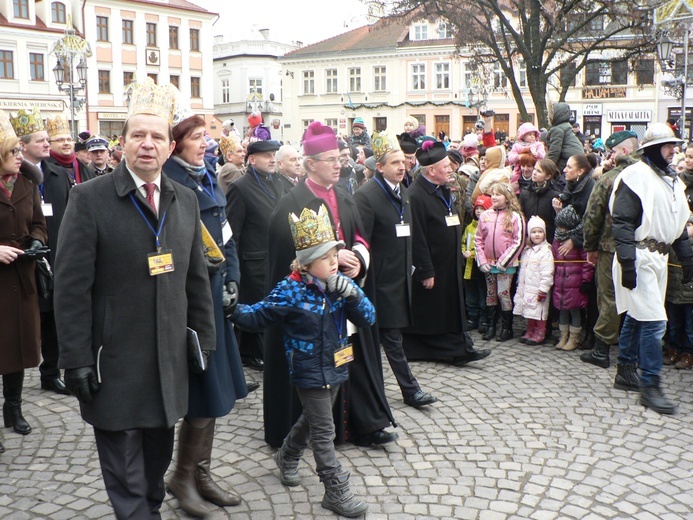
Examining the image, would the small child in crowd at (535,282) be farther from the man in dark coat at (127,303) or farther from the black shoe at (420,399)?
the man in dark coat at (127,303)

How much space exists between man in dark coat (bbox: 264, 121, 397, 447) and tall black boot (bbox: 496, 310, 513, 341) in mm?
3181

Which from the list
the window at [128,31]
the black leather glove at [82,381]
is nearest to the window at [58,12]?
the window at [128,31]

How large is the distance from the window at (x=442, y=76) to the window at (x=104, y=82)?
2290 centimetres

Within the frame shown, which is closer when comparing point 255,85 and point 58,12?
point 58,12

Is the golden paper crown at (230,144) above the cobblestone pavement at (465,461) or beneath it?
above

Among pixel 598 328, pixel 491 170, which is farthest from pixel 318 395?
pixel 491 170

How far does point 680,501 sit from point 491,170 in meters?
5.03

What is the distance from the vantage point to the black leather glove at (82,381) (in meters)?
3.09

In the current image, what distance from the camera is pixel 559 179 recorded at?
8.29m

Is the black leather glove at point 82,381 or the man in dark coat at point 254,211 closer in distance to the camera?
the black leather glove at point 82,381

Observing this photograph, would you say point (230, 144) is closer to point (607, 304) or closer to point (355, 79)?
point (607, 304)

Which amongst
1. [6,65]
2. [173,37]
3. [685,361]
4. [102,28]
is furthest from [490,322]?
[173,37]

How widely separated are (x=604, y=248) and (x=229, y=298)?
408 centimetres

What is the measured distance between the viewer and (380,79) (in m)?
53.7
